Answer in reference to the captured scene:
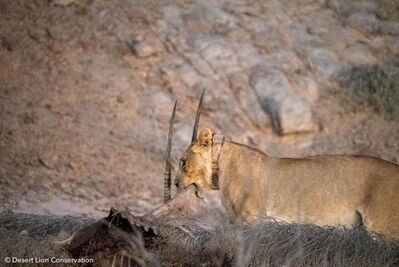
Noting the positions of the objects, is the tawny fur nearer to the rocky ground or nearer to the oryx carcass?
the oryx carcass

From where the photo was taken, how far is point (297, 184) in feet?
41.5

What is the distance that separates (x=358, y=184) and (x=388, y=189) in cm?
42

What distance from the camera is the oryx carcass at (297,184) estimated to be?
39.1 ft

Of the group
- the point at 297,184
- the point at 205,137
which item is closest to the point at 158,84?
the point at 205,137

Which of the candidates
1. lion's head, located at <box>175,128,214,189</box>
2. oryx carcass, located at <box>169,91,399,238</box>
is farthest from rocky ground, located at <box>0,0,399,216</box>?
oryx carcass, located at <box>169,91,399,238</box>

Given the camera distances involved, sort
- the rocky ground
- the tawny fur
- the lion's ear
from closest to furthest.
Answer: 1. the tawny fur
2. the lion's ear
3. the rocky ground

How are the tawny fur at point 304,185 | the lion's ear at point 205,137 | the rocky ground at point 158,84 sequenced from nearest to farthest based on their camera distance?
1. the tawny fur at point 304,185
2. the lion's ear at point 205,137
3. the rocky ground at point 158,84

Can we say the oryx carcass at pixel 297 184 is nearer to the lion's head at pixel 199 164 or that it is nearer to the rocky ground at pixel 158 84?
the lion's head at pixel 199 164

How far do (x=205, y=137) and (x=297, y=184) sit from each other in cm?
133

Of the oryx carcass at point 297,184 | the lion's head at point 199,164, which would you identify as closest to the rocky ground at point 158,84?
the lion's head at point 199,164

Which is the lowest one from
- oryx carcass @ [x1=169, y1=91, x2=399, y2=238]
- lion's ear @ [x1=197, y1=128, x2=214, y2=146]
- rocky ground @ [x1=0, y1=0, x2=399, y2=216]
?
rocky ground @ [x1=0, y1=0, x2=399, y2=216]

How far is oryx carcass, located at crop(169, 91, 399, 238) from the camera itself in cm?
1191

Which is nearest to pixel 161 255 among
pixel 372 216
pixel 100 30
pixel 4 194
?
pixel 372 216

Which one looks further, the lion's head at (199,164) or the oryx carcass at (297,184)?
the lion's head at (199,164)
